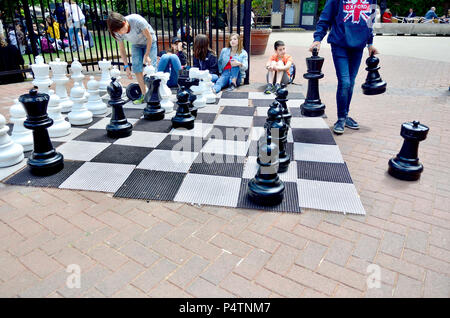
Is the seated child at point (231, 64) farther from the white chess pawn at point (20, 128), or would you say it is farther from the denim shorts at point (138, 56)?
the white chess pawn at point (20, 128)

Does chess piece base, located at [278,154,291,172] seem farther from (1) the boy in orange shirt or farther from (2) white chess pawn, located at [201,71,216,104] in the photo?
(1) the boy in orange shirt

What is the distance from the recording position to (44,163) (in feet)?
8.20

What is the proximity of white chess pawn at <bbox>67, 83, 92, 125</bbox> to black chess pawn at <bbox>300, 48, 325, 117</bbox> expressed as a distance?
2.53 m

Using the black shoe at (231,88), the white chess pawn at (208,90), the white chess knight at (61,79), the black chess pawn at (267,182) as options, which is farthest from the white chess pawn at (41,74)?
the black shoe at (231,88)

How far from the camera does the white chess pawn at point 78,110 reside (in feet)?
12.0

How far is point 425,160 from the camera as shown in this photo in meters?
2.96

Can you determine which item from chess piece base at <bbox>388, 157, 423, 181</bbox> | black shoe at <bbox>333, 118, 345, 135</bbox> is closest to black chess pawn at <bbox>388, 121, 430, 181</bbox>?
chess piece base at <bbox>388, 157, 423, 181</bbox>

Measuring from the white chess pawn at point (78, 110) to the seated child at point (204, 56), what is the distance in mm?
2393

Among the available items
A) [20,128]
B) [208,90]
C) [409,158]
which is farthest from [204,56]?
[409,158]

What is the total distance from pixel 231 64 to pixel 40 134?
387 centimetres

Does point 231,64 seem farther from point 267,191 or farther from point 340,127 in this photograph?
point 267,191

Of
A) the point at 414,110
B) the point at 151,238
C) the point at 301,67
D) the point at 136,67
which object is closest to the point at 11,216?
the point at 151,238
